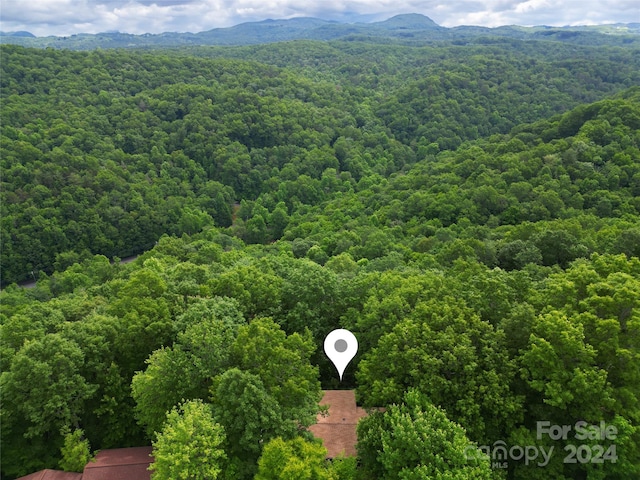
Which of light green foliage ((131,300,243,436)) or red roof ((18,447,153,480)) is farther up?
light green foliage ((131,300,243,436))

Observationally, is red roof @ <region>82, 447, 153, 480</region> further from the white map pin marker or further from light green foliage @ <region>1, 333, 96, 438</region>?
the white map pin marker

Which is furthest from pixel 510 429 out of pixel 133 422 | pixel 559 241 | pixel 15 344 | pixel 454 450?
pixel 15 344

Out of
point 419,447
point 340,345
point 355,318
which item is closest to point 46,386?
point 340,345

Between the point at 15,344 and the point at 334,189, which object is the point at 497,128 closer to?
the point at 334,189

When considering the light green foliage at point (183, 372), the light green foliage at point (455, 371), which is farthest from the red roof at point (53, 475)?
the light green foliage at point (455, 371)

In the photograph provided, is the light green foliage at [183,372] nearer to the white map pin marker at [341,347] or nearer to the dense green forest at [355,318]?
the dense green forest at [355,318]

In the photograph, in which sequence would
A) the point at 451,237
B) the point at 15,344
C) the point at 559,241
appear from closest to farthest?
the point at 15,344 → the point at 559,241 → the point at 451,237

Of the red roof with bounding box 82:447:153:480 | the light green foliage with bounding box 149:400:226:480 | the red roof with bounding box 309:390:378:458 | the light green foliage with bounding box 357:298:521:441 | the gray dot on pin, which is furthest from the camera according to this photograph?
the gray dot on pin

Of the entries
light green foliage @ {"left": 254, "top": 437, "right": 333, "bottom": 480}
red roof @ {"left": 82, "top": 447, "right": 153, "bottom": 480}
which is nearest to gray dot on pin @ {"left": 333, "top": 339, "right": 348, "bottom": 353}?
light green foliage @ {"left": 254, "top": 437, "right": 333, "bottom": 480}
